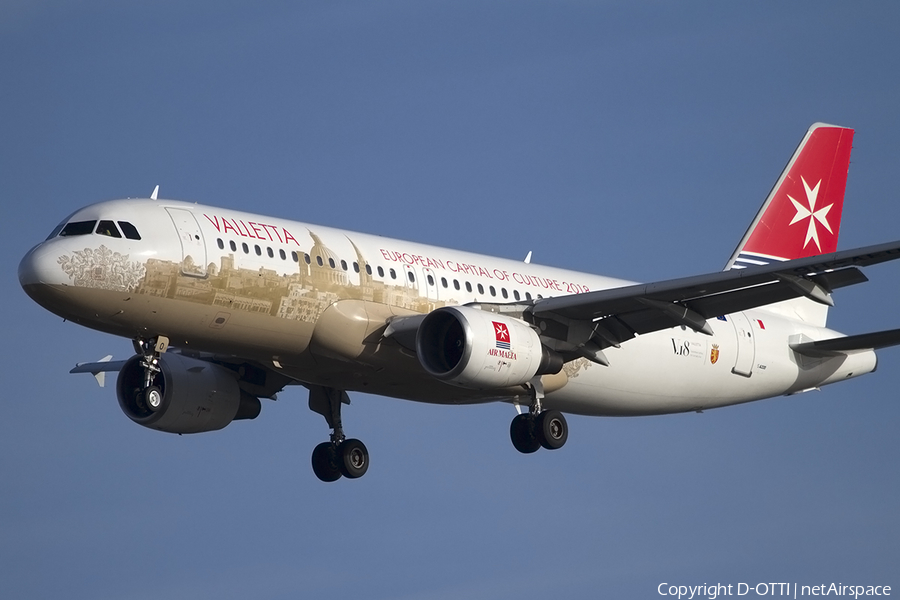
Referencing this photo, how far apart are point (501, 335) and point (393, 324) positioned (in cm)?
255

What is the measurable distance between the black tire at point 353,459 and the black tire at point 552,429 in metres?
5.27

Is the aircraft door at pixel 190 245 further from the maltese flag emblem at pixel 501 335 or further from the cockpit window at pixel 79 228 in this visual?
the maltese flag emblem at pixel 501 335

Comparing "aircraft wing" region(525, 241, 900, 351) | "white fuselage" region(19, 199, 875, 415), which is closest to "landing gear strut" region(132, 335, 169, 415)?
"white fuselage" region(19, 199, 875, 415)

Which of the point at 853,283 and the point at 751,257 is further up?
the point at 751,257

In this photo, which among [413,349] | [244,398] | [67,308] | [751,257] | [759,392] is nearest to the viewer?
[67,308]

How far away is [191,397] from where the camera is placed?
1531 inches

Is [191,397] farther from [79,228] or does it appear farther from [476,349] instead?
[476,349]

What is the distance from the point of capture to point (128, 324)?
32625 mm

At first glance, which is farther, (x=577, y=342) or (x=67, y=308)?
(x=577, y=342)

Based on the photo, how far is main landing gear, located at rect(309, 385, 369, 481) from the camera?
4066 cm

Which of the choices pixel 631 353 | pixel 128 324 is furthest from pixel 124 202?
pixel 631 353

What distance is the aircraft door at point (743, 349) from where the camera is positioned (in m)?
42.5

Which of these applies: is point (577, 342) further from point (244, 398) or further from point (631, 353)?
point (244, 398)

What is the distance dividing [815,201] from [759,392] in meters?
8.60
